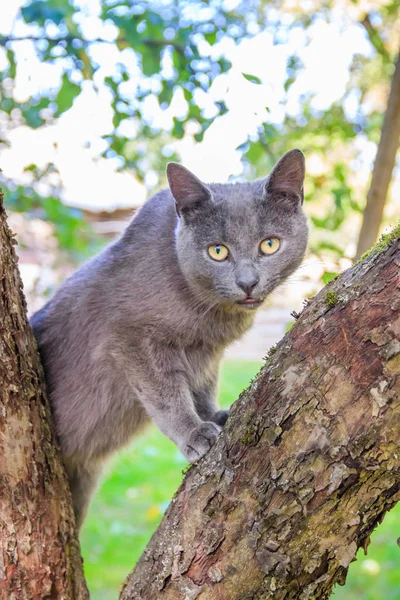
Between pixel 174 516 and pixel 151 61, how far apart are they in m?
1.64

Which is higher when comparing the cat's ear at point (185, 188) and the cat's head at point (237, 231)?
the cat's ear at point (185, 188)

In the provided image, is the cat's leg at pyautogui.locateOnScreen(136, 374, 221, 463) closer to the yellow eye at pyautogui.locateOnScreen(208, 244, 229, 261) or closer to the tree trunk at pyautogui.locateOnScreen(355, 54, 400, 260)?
the yellow eye at pyautogui.locateOnScreen(208, 244, 229, 261)

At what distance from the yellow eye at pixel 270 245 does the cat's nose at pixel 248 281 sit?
151 millimetres

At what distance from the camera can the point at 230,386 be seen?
548cm

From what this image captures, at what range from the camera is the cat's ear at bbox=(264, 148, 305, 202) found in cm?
200

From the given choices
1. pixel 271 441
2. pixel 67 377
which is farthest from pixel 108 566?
pixel 271 441

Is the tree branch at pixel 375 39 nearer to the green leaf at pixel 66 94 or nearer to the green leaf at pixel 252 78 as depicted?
the green leaf at pixel 252 78

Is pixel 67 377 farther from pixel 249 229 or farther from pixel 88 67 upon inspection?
pixel 88 67

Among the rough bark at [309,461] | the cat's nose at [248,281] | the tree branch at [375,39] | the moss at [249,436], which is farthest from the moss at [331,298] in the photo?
the tree branch at [375,39]

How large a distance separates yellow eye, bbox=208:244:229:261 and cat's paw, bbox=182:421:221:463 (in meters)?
0.55

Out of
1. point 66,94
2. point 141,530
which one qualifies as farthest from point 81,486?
point 141,530

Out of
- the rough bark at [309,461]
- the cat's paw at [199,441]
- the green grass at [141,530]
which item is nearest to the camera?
the rough bark at [309,461]

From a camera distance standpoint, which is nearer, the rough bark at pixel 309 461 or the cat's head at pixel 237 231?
the rough bark at pixel 309 461

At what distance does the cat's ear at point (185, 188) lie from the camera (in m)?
2.01
